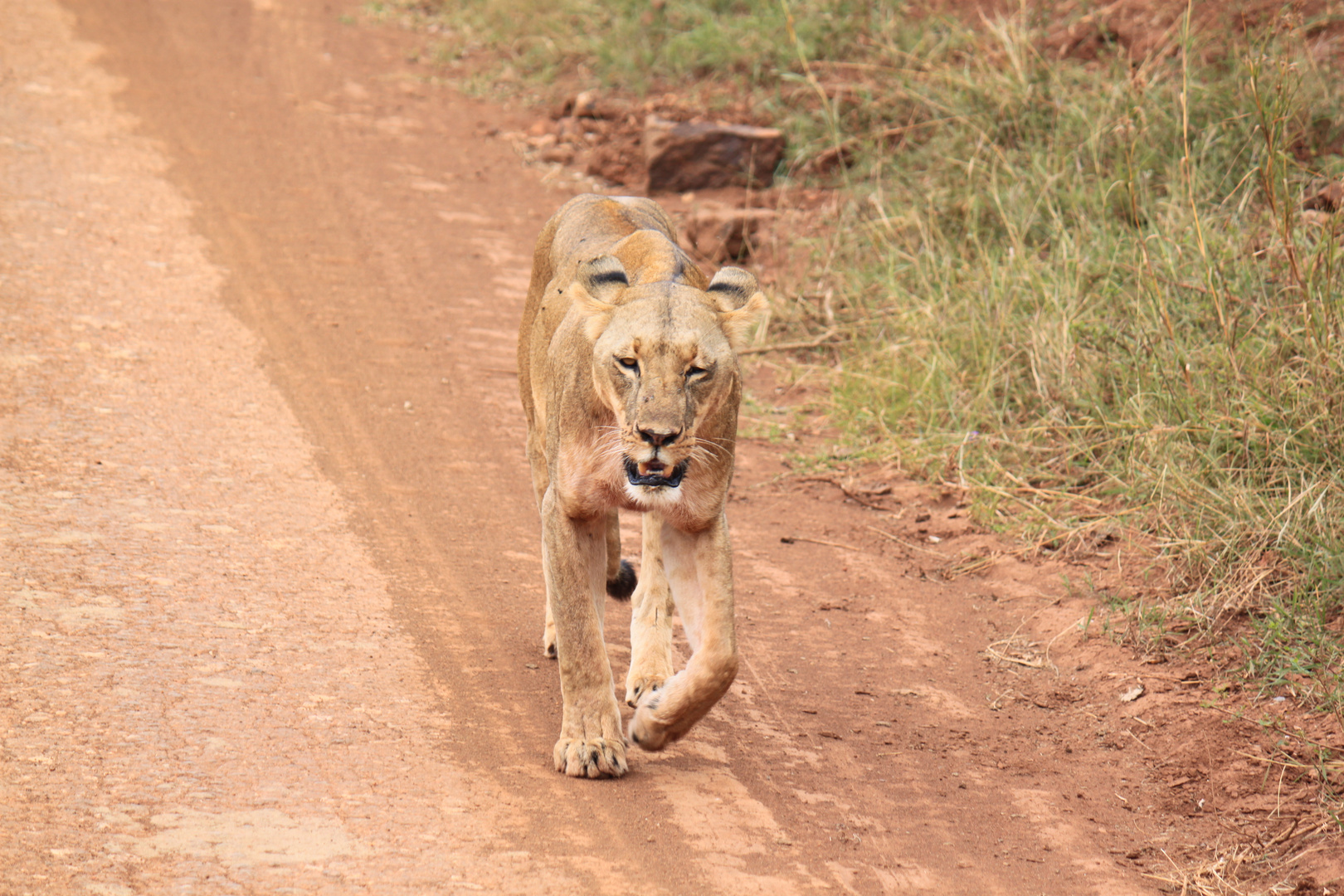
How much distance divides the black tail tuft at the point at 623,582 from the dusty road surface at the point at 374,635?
0.33 metres

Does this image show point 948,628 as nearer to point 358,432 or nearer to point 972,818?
point 972,818

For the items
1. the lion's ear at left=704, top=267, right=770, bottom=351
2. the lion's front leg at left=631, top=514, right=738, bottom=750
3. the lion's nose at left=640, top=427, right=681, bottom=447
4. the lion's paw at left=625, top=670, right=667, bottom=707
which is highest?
the lion's ear at left=704, top=267, right=770, bottom=351

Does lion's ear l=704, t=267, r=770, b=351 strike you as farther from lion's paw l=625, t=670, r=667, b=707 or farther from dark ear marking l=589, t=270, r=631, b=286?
lion's paw l=625, t=670, r=667, b=707

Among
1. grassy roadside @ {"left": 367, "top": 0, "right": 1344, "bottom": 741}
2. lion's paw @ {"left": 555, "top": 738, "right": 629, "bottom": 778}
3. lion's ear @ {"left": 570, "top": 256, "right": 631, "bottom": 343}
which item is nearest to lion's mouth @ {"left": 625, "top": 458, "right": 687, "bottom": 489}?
lion's ear @ {"left": 570, "top": 256, "right": 631, "bottom": 343}

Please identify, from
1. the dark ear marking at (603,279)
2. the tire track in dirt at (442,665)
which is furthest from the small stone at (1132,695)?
the dark ear marking at (603,279)

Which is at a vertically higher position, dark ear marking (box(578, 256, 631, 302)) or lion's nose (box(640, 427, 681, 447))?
dark ear marking (box(578, 256, 631, 302))

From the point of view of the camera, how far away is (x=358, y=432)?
671cm

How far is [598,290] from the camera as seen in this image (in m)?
4.27

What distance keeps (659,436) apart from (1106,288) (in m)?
4.13

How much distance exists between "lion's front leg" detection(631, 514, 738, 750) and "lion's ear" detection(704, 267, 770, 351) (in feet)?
1.90

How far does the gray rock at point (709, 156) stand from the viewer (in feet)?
33.8

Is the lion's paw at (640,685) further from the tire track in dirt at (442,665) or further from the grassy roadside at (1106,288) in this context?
the grassy roadside at (1106,288)

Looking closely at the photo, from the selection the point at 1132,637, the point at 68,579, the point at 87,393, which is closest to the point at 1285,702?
the point at 1132,637

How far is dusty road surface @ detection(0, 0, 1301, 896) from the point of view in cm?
362
